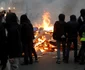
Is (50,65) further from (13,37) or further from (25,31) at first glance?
(13,37)

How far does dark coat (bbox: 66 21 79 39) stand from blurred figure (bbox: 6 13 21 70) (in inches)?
150

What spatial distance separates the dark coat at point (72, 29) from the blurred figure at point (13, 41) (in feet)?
12.5

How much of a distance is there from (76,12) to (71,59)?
1673 cm

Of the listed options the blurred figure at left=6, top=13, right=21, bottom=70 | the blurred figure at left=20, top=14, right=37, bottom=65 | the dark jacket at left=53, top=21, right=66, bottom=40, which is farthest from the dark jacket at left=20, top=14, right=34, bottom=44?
the blurred figure at left=6, top=13, right=21, bottom=70

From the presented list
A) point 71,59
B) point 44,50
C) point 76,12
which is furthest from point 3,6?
point 71,59

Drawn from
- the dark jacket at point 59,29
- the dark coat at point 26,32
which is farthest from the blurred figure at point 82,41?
the dark coat at point 26,32

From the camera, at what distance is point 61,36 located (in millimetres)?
12312

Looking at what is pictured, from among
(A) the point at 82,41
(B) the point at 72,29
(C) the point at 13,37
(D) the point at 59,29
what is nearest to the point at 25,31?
(D) the point at 59,29

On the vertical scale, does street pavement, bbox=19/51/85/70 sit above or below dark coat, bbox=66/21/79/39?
below

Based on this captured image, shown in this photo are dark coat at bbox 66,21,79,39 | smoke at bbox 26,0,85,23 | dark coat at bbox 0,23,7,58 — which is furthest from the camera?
smoke at bbox 26,0,85,23

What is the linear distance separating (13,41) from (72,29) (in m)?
4.14

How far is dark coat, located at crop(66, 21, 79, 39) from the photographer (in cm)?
1225

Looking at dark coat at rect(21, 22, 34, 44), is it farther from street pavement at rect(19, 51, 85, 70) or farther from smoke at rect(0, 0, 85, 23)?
smoke at rect(0, 0, 85, 23)

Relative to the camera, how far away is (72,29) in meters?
12.3
